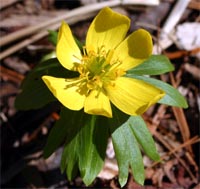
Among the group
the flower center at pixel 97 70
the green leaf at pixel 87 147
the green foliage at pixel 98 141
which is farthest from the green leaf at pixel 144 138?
the flower center at pixel 97 70

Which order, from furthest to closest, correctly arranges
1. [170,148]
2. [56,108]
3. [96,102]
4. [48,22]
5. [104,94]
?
[48,22], [56,108], [170,148], [104,94], [96,102]

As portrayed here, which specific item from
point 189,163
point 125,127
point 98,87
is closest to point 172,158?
point 189,163

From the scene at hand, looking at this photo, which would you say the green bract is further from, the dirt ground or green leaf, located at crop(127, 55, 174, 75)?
the dirt ground

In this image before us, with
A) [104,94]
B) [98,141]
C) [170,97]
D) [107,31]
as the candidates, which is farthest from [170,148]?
[107,31]

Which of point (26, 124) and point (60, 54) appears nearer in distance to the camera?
point (60, 54)

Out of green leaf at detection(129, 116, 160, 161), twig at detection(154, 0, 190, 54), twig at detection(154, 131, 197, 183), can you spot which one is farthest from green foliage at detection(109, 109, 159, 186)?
twig at detection(154, 0, 190, 54)

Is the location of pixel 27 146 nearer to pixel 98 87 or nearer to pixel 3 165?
pixel 3 165

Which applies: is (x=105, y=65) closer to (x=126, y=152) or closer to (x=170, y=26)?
(x=126, y=152)
